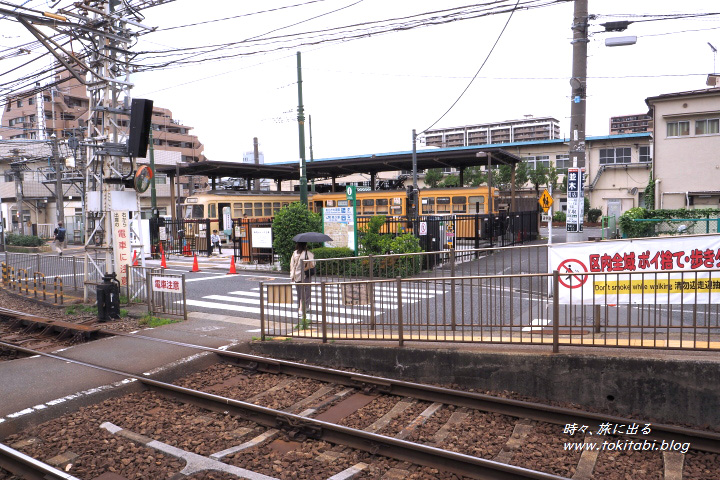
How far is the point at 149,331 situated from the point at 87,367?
237 centimetres

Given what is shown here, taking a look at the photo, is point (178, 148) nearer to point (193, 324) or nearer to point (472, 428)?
point (193, 324)

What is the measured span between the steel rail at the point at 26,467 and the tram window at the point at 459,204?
80.2 ft

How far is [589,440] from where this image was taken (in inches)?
212

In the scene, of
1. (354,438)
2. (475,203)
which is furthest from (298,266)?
(475,203)

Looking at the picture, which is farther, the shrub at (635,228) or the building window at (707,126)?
the building window at (707,126)

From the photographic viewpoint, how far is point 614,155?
47.1m

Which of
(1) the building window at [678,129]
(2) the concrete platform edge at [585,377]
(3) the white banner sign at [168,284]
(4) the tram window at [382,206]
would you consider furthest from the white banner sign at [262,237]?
(1) the building window at [678,129]

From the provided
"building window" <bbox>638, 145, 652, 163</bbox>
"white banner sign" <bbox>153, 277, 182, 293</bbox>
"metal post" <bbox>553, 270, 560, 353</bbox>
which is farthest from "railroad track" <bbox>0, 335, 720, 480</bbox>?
"building window" <bbox>638, 145, 652, 163</bbox>

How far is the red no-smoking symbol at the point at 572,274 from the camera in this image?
6.64 meters

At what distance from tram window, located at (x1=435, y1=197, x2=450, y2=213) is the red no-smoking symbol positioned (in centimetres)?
2101

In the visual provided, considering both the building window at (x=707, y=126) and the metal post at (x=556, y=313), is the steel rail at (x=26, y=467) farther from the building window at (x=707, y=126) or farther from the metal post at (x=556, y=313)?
the building window at (x=707, y=126)

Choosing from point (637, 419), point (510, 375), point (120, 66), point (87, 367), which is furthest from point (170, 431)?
point (120, 66)

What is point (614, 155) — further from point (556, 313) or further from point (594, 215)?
point (556, 313)

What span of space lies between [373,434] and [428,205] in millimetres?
24627
